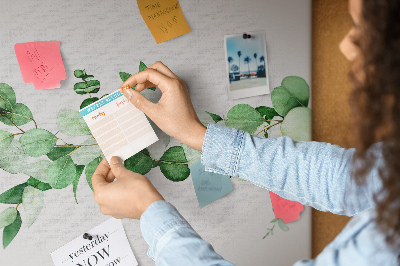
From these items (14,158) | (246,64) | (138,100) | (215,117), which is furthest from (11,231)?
(246,64)

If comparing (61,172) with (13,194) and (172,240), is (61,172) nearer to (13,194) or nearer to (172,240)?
(13,194)

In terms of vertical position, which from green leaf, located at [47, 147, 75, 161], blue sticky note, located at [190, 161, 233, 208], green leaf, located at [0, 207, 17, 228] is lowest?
blue sticky note, located at [190, 161, 233, 208]

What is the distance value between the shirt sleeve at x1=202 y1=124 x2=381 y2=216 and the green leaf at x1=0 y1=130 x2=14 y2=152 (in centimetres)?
35

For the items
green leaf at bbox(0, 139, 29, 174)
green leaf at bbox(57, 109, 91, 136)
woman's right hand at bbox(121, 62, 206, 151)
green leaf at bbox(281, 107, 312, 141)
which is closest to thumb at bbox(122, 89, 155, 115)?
woman's right hand at bbox(121, 62, 206, 151)

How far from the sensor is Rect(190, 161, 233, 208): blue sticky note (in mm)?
708

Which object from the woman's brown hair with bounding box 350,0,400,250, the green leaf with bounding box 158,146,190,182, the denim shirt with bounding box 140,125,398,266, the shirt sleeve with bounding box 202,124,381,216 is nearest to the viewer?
the woman's brown hair with bounding box 350,0,400,250

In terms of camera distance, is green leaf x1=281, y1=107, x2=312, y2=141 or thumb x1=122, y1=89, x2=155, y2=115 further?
green leaf x1=281, y1=107, x2=312, y2=141

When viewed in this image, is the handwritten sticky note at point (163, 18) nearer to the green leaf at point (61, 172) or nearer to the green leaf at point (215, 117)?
the green leaf at point (215, 117)

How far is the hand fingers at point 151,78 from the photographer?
23.3 inches

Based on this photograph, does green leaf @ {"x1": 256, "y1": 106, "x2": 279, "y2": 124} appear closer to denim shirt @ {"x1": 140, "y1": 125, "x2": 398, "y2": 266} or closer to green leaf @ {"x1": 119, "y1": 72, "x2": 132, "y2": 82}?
denim shirt @ {"x1": 140, "y1": 125, "x2": 398, "y2": 266}

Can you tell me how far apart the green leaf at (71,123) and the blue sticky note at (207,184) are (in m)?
0.23

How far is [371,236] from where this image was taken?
372 mm

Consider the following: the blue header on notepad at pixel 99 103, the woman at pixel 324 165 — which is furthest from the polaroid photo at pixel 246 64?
the blue header on notepad at pixel 99 103

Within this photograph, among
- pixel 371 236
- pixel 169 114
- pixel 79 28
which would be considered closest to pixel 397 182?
pixel 371 236
